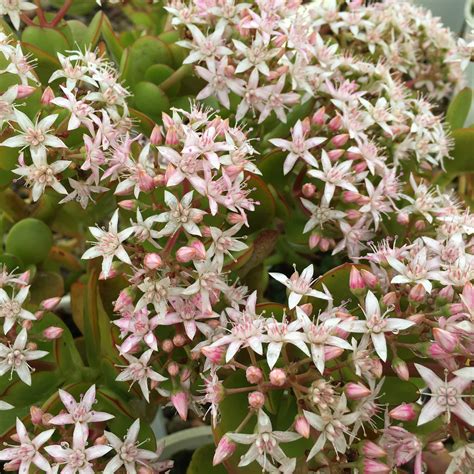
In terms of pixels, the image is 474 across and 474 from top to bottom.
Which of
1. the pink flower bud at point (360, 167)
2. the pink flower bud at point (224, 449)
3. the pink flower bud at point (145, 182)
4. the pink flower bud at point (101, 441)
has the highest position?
the pink flower bud at point (360, 167)

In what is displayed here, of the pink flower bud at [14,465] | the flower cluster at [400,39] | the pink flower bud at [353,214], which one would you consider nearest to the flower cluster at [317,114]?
the pink flower bud at [353,214]

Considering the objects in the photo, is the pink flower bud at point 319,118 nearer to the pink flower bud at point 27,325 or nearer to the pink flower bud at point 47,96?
the pink flower bud at point 47,96

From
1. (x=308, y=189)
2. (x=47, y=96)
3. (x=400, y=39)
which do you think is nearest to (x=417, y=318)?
(x=308, y=189)

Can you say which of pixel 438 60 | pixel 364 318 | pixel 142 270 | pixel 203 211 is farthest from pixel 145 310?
pixel 438 60

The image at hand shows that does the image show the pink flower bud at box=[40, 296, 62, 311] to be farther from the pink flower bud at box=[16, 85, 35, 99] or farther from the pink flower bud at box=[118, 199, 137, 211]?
the pink flower bud at box=[16, 85, 35, 99]

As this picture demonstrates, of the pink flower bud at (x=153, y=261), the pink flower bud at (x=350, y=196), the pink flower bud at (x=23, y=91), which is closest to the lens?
the pink flower bud at (x=153, y=261)

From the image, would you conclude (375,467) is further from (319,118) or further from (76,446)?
(319,118)

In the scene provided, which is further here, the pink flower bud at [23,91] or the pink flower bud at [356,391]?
the pink flower bud at [23,91]
